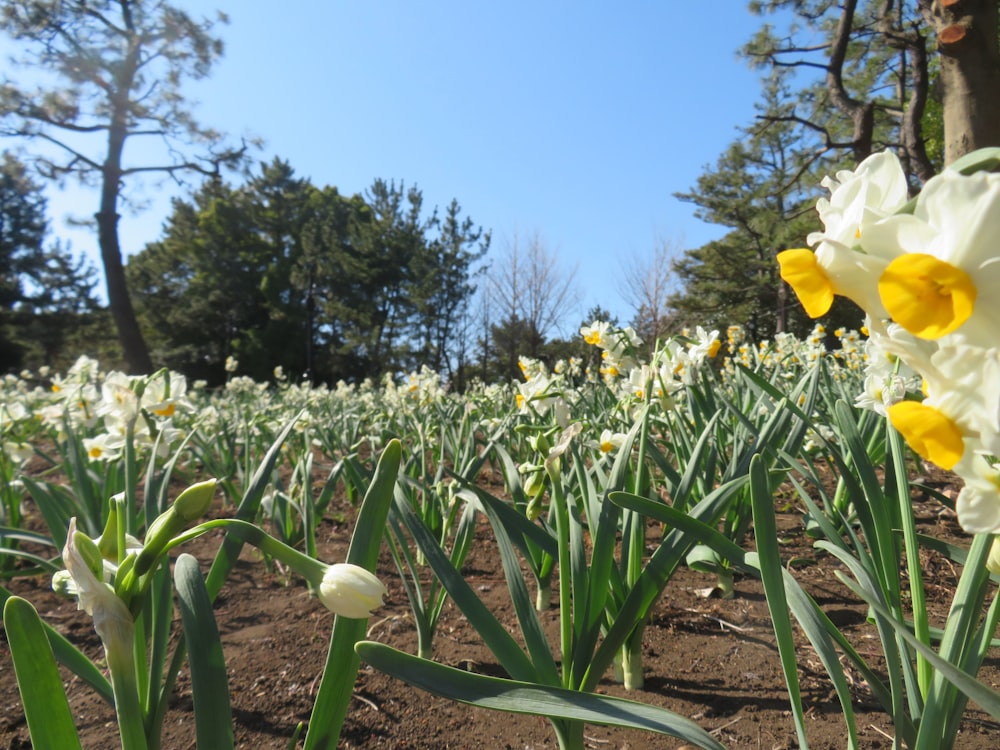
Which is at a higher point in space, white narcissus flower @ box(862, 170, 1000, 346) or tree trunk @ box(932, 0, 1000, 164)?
tree trunk @ box(932, 0, 1000, 164)

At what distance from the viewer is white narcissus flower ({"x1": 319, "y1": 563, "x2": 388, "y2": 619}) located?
639 mm

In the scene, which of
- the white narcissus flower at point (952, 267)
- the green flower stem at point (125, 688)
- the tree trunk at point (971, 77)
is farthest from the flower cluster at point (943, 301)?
the tree trunk at point (971, 77)

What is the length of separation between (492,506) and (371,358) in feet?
74.3

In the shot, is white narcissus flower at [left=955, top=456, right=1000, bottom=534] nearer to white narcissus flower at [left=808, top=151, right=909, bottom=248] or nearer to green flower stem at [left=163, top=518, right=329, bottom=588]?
white narcissus flower at [left=808, top=151, right=909, bottom=248]

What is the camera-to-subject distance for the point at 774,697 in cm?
118

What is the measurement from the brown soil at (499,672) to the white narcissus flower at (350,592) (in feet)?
2.19

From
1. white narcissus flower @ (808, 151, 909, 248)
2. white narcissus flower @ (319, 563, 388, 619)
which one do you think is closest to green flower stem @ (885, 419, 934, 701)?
white narcissus flower @ (808, 151, 909, 248)

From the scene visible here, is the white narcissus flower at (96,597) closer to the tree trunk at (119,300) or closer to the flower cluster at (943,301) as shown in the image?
the flower cluster at (943,301)

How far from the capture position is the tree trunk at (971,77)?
4062mm

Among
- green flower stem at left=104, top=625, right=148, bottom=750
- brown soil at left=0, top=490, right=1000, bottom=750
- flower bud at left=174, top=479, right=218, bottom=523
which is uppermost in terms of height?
flower bud at left=174, top=479, right=218, bottom=523

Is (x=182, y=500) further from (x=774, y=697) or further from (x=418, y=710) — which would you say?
(x=774, y=697)

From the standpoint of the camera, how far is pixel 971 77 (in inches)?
168

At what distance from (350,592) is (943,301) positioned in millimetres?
626

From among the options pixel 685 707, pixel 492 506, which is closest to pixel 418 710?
pixel 492 506
